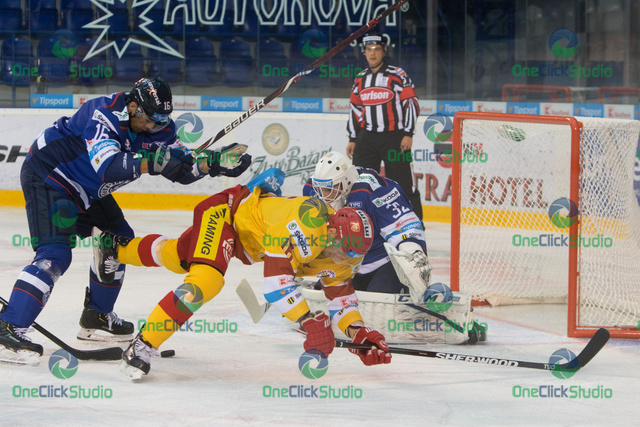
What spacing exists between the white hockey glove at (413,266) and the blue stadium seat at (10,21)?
636cm

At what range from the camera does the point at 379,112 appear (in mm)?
6543

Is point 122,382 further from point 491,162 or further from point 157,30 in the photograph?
point 157,30

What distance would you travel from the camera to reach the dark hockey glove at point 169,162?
3402 millimetres

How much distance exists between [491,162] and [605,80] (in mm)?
3135

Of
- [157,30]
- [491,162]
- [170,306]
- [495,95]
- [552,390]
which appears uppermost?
[157,30]

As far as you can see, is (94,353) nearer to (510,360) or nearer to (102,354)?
(102,354)

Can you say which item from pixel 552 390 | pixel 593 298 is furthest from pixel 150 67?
pixel 552 390

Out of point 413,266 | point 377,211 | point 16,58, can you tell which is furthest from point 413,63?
point 413,266

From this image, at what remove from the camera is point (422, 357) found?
3756mm

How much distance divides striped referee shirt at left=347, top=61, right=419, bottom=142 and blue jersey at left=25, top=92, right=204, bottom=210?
297 centimetres

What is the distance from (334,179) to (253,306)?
60 centimetres

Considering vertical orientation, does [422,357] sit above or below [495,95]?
below

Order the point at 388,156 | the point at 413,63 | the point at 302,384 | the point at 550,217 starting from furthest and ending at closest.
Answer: the point at 413,63 → the point at 388,156 → the point at 550,217 → the point at 302,384

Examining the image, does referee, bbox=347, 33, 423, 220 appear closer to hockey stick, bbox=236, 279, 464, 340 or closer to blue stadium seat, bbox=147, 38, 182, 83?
hockey stick, bbox=236, 279, 464, 340
